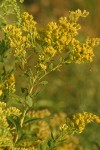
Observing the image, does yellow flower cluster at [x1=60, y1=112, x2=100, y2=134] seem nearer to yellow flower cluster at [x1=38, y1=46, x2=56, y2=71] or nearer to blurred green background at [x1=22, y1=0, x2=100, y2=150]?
yellow flower cluster at [x1=38, y1=46, x2=56, y2=71]

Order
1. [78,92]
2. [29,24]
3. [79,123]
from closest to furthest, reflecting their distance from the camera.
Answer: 1. [79,123]
2. [29,24]
3. [78,92]

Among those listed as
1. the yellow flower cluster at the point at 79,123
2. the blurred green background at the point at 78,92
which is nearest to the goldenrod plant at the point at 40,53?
the yellow flower cluster at the point at 79,123

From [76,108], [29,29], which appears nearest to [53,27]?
[29,29]

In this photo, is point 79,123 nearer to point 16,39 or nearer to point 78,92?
point 16,39

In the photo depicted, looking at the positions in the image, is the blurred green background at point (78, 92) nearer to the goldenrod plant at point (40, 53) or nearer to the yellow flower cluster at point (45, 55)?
the goldenrod plant at point (40, 53)

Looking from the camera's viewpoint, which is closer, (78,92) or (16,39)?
(16,39)

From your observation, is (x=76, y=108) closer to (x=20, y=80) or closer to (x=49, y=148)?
(x=20, y=80)

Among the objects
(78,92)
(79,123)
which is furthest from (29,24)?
(78,92)

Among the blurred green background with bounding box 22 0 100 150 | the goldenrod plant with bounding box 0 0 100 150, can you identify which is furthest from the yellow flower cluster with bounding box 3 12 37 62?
the blurred green background with bounding box 22 0 100 150

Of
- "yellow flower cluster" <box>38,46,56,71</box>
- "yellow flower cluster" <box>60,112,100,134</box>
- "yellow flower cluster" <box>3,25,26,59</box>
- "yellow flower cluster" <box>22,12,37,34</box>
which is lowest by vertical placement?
"yellow flower cluster" <box>60,112,100,134</box>

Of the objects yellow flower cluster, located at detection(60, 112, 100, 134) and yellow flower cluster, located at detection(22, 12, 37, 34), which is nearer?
yellow flower cluster, located at detection(60, 112, 100, 134)

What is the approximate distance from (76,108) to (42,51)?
4.00 meters

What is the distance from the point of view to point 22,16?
4.00m

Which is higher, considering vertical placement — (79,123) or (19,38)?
(19,38)
